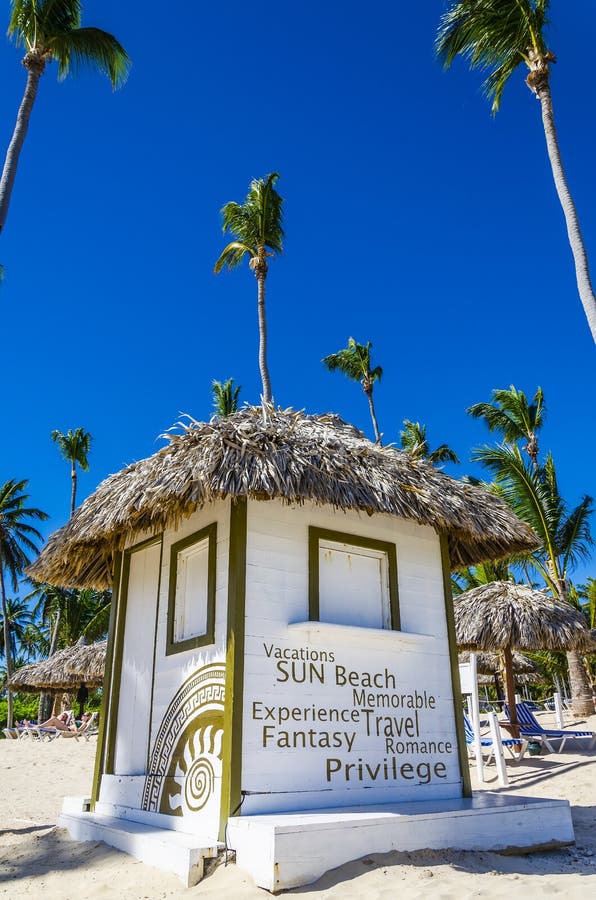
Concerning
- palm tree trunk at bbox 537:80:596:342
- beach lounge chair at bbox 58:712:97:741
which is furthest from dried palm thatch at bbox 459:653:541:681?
beach lounge chair at bbox 58:712:97:741

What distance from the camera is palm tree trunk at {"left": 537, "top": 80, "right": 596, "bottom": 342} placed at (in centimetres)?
959

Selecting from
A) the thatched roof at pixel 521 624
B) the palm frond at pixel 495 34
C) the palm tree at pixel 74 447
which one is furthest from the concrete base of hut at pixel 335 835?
the palm tree at pixel 74 447

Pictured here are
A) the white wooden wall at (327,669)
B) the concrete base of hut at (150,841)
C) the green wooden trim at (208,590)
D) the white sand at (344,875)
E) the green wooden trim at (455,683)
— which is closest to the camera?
the white sand at (344,875)

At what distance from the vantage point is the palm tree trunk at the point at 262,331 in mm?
16859

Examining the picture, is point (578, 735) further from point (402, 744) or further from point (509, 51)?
Answer: point (509, 51)

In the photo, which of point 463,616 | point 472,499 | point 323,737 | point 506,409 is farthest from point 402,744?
point 506,409

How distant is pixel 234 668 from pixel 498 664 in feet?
56.1

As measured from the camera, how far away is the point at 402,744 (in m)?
5.92

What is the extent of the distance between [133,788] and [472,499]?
417 cm

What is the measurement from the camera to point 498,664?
20.3 meters

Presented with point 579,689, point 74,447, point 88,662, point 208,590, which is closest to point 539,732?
point 579,689

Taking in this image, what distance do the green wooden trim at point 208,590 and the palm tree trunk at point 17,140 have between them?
5835 millimetres

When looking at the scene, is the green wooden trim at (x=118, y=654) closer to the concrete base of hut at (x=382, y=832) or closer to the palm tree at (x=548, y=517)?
the concrete base of hut at (x=382, y=832)

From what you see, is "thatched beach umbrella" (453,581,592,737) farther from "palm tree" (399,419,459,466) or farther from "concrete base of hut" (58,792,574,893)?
"palm tree" (399,419,459,466)
